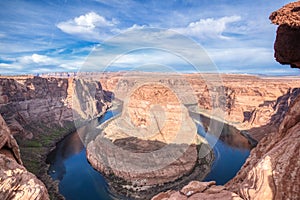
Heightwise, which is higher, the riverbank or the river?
the riverbank

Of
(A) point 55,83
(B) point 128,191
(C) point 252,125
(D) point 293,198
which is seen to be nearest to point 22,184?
(D) point 293,198

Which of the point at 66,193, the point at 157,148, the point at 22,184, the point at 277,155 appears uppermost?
the point at 277,155

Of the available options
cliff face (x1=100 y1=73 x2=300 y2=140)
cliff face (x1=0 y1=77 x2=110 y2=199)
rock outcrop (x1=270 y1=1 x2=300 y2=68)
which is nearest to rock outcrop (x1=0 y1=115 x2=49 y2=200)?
cliff face (x1=0 y1=77 x2=110 y2=199)

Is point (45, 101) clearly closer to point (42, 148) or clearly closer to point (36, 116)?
point (36, 116)

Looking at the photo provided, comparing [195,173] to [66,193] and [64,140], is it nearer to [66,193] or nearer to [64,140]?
[66,193]

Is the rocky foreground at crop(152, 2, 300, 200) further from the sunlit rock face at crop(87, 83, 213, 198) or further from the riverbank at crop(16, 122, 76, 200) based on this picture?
the riverbank at crop(16, 122, 76, 200)

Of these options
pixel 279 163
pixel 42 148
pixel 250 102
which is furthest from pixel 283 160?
pixel 250 102

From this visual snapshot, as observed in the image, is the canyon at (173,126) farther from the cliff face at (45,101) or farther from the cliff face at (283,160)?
the cliff face at (45,101)
